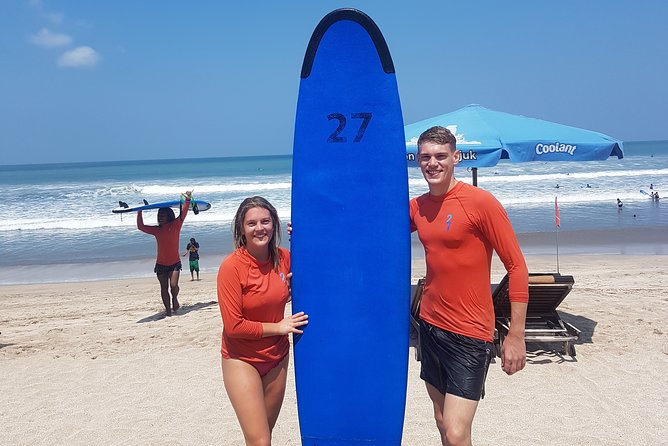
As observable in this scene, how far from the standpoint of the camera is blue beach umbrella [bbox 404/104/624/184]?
5.20 m

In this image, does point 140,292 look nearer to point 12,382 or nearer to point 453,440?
point 12,382

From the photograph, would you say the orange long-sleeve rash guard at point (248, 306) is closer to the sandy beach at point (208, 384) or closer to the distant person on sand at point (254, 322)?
the distant person on sand at point (254, 322)

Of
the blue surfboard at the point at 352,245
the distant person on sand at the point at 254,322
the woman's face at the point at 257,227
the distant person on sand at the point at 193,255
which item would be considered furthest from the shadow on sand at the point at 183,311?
the woman's face at the point at 257,227

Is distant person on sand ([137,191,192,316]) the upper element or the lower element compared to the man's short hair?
lower

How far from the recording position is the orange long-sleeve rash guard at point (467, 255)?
7.39 ft

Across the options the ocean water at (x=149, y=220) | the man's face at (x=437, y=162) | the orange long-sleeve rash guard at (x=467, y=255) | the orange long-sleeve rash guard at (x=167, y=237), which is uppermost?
the man's face at (x=437, y=162)

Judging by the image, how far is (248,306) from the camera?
2.36m

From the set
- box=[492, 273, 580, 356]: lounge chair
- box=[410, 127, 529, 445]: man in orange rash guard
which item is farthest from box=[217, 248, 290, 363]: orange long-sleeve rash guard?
box=[492, 273, 580, 356]: lounge chair

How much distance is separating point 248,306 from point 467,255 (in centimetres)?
98

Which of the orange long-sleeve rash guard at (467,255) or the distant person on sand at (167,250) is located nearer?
the orange long-sleeve rash guard at (467,255)

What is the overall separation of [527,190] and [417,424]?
23.2 m

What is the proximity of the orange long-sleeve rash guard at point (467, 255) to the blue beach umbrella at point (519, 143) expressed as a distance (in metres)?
2.86

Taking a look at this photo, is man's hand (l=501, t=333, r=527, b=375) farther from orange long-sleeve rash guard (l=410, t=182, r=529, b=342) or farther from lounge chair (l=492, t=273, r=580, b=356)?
lounge chair (l=492, t=273, r=580, b=356)

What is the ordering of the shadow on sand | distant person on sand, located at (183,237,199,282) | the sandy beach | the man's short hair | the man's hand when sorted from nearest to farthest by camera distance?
the man's hand → the man's short hair → the sandy beach → the shadow on sand → distant person on sand, located at (183,237,199,282)
